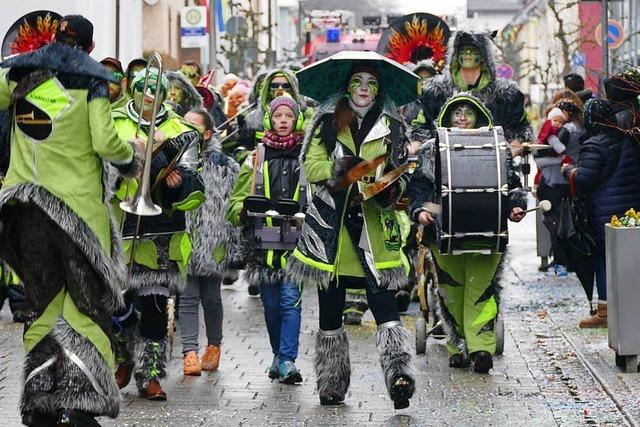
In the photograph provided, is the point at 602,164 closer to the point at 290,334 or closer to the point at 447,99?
the point at 447,99

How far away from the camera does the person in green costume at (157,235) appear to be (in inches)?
374

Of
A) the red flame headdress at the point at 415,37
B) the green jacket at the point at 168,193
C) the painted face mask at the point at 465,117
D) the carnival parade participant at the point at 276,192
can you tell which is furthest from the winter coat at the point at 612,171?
the red flame headdress at the point at 415,37

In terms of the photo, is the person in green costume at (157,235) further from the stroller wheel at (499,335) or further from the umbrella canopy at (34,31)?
the umbrella canopy at (34,31)

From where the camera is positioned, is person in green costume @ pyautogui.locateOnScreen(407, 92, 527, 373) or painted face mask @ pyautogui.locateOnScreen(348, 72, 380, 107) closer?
painted face mask @ pyautogui.locateOnScreen(348, 72, 380, 107)

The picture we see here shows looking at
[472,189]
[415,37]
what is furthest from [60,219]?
[415,37]

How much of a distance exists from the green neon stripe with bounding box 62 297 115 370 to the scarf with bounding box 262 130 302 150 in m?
2.76

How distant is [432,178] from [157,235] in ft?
6.46

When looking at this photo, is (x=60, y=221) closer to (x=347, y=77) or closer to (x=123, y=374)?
(x=123, y=374)

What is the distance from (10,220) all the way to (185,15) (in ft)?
71.4

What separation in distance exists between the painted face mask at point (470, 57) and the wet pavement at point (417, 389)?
2014 millimetres

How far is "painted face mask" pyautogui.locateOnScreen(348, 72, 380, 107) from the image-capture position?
9547 millimetres

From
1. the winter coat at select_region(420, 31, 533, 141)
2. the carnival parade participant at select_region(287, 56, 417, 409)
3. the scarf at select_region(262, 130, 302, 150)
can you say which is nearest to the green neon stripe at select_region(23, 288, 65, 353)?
the carnival parade participant at select_region(287, 56, 417, 409)

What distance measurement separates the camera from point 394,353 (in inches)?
363

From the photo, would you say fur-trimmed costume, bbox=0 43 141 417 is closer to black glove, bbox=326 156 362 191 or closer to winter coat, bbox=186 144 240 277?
black glove, bbox=326 156 362 191
